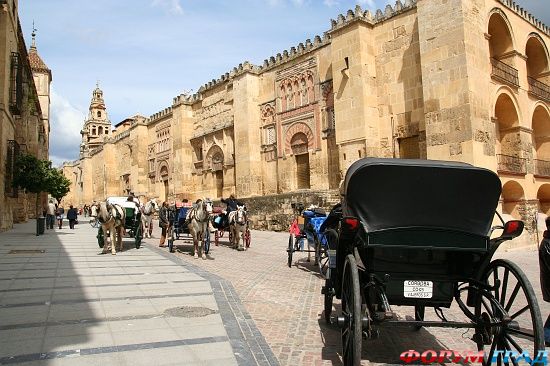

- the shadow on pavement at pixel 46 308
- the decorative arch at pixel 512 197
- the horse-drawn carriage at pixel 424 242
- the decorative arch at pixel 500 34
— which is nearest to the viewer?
the horse-drawn carriage at pixel 424 242

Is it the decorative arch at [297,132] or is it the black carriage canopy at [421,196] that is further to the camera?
the decorative arch at [297,132]

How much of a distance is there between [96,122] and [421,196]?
76.2 metres

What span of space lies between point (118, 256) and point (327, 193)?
10.1 metres

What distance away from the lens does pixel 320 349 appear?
171 inches

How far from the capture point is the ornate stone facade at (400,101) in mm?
14984

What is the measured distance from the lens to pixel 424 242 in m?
3.60

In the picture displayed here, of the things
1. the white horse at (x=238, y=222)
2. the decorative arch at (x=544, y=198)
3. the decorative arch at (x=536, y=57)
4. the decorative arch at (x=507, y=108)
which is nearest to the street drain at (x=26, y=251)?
the white horse at (x=238, y=222)

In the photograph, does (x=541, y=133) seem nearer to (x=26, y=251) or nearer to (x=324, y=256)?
(x=324, y=256)

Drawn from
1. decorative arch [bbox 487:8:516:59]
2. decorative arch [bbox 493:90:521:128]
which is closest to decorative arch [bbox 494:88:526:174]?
decorative arch [bbox 493:90:521:128]

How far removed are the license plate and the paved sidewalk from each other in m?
1.41

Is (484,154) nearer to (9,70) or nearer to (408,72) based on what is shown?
(408,72)

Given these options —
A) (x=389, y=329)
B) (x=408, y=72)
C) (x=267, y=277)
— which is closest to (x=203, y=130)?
(x=408, y=72)

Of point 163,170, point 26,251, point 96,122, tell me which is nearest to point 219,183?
point 163,170

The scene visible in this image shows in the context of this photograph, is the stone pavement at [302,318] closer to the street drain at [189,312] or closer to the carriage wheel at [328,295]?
the carriage wheel at [328,295]
